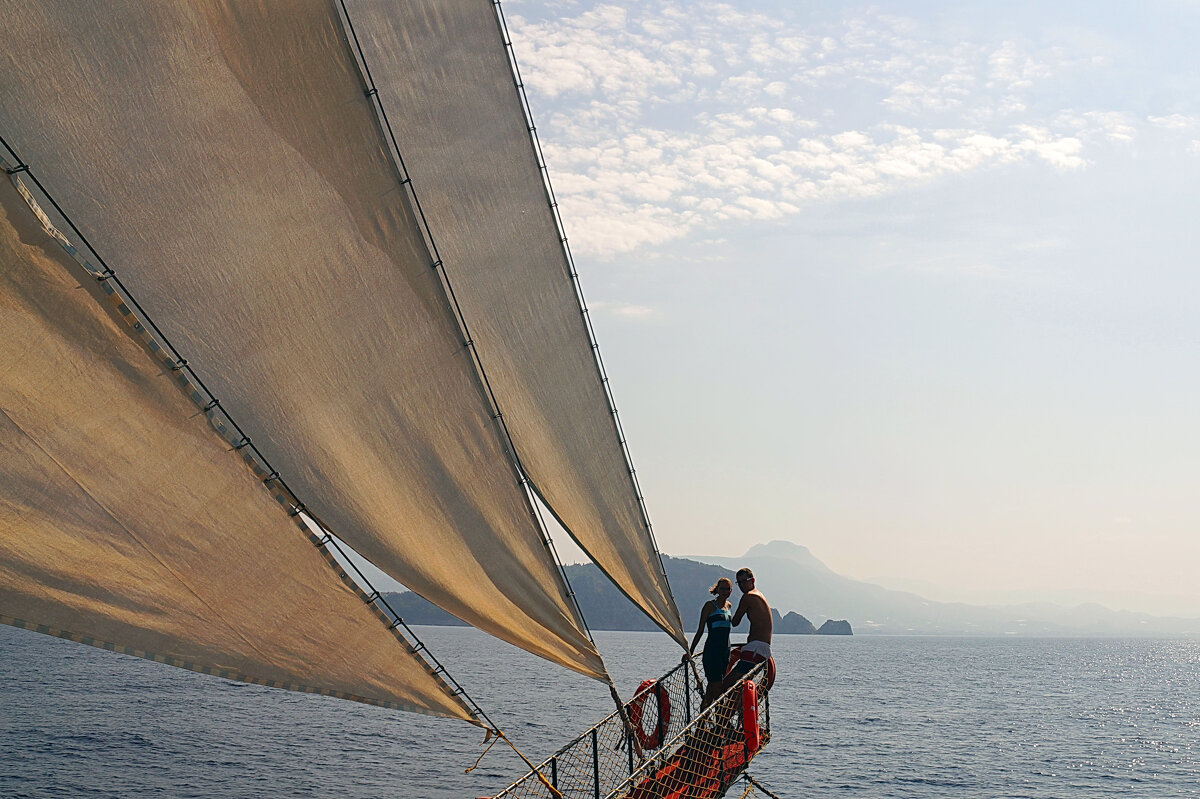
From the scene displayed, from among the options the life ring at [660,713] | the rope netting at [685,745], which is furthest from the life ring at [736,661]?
the life ring at [660,713]

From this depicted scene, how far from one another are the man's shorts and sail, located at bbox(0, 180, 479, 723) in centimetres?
502

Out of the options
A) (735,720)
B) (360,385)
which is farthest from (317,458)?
(735,720)

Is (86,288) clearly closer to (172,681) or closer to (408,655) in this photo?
(408,655)

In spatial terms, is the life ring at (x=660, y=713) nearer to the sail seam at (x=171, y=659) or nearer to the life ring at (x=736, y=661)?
the life ring at (x=736, y=661)

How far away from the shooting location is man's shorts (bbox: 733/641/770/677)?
12.4 metres

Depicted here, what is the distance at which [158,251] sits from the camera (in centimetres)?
806

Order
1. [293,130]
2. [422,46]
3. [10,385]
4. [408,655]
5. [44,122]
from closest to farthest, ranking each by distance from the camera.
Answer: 1. [10,385]
2. [44,122]
3. [408,655]
4. [293,130]
5. [422,46]

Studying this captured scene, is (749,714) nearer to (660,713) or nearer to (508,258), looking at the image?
(660,713)

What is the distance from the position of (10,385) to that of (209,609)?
225 centimetres

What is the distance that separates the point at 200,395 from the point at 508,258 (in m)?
5.05

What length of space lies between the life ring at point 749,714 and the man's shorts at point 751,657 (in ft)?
2.02

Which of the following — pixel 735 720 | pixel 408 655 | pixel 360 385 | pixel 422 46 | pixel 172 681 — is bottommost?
pixel 172 681

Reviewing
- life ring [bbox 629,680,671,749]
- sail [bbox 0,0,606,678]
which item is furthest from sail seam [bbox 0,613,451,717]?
life ring [bbox 629,680,671,749]

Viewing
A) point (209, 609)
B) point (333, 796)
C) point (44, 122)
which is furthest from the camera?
point (333, 796)
